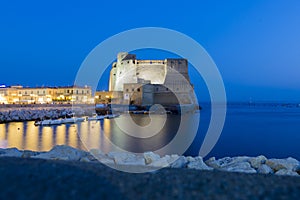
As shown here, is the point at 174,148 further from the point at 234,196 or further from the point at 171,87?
the point at 171,87

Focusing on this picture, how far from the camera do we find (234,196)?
190 cm

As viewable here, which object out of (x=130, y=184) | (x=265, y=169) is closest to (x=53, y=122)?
(x=265, y=169)

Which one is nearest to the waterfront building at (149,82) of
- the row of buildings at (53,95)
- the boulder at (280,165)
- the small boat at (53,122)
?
the row of buildings at (53,95)

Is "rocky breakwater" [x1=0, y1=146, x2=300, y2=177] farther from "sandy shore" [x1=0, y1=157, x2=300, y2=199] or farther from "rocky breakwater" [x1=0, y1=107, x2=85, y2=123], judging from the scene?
"rocky breakwater" [x1=0, y1=107, x2=85, y2=123]

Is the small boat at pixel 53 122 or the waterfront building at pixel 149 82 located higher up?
the waterfront building at pixel 149 82

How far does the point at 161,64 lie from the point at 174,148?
2787 centimetres

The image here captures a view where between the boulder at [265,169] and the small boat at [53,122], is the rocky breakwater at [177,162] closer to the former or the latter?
the boulder at [265,169]

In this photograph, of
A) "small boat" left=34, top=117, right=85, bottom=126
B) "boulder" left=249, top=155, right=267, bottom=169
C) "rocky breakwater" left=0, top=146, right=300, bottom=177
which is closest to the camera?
"rocky breakwater" left=0, top=146, right=300, bottom=177

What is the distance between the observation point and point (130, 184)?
82.4 inches

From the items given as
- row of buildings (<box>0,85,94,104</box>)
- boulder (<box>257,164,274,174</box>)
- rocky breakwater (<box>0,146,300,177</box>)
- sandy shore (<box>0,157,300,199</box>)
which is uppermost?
row of buildings (<box>0,85,94,104</box>)

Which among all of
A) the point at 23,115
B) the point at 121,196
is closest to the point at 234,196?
the point at 121,196

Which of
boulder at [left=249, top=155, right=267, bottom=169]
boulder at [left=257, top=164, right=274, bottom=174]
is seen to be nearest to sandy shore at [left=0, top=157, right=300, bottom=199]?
boulder at [left=257, top=164, right=274, bottom=174]

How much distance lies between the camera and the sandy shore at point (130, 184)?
6.20 ft

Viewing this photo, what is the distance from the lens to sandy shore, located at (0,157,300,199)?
189cm
